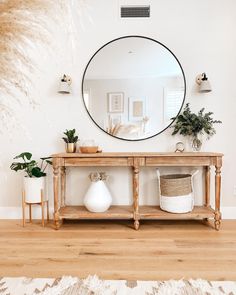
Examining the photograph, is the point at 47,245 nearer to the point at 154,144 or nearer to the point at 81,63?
the point at 154,144

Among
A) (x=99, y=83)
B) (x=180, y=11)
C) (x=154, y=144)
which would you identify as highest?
(x=180, y=11)

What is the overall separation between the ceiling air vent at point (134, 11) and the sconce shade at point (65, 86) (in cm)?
96

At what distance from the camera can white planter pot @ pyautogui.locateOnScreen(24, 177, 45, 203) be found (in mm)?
2600

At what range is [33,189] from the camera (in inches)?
102

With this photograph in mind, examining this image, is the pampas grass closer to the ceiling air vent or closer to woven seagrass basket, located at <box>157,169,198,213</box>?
woven seagrass basket, located at <box>157,169,198,213</box>

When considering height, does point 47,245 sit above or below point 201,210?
below

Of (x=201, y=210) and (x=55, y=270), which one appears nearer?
(x=55, y=270)

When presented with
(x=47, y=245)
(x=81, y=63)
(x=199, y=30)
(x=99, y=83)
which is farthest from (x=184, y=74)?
(x=47, y=245)

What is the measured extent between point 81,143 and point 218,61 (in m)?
1.81

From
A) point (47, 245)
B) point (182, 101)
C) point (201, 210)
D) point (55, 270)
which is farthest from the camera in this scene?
point (182, 101)

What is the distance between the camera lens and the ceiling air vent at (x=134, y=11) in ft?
9.29

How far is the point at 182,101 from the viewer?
2814mm

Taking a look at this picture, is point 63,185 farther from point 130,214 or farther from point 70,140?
point 130,214

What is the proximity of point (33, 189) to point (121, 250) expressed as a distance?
115 cm
